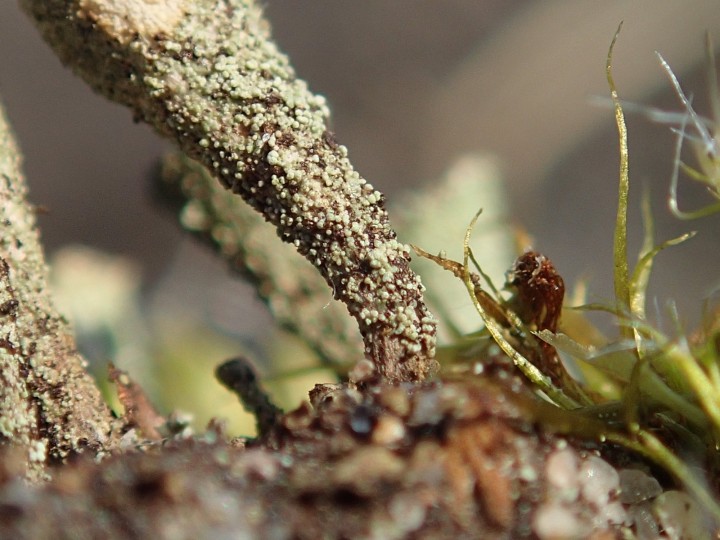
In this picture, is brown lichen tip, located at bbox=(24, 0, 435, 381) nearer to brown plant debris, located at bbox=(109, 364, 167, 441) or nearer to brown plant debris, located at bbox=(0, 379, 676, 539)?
brown plant debris, located at bbox=(0, 379, 676, 539)

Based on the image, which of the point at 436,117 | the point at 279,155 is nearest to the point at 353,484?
the point at 279,155

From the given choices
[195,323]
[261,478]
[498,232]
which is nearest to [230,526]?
[261,478]

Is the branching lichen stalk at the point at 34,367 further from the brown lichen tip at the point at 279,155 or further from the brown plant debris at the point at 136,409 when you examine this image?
the brown lichen tip at the point at 279,155

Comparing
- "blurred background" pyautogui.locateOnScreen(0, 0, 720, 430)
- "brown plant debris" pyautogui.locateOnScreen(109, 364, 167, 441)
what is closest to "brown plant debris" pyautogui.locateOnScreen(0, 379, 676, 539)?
"brown plant debris" pyautogui.locateOnScreen(109, 364, 167, 441)

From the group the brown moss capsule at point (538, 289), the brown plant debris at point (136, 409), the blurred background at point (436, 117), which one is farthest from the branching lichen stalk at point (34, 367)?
the blurred background at point (436, 117)

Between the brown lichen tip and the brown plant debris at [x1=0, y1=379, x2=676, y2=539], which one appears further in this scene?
the brown lichen tip

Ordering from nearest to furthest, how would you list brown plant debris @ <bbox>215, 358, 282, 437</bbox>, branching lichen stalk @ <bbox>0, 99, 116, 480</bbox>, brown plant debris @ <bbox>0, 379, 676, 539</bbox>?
brown plant debris @ <bbox>0, 379, 676, 539</bbox>, branching lichen stalk @ <bbox>0, 99, 116, 480</bbox>, brown plant debris @ <bbox>215, 358, 282, 437</bbox>

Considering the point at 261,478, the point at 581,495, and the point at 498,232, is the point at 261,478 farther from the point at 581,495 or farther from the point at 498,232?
the point at 498,232
